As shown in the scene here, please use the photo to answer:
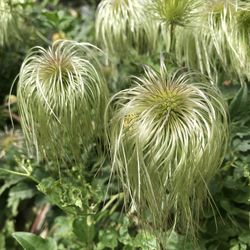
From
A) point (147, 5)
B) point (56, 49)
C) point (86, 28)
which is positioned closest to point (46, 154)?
point (56, 49)

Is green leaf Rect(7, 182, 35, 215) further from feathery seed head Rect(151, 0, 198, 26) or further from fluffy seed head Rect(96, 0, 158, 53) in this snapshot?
feathery seed head Rect(151, 0, 198, 26)

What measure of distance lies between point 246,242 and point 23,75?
18.4 inches

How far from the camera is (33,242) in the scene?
1.03 meters

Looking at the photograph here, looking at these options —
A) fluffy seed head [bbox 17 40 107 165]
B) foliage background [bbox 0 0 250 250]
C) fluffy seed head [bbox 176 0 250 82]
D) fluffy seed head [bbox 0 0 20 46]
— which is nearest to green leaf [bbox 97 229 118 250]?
foliage background [bbox 0 0 250 250]

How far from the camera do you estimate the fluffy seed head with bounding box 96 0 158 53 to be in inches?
44.2

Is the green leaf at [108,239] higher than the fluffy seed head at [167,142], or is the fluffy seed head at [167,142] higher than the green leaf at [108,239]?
the fluffy seed head at [167,142]

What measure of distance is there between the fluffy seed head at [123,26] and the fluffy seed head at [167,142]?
0.31 meters

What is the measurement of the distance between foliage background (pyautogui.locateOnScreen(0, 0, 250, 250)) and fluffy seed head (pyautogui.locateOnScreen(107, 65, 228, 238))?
0.12m

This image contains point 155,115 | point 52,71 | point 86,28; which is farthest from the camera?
point 86,28

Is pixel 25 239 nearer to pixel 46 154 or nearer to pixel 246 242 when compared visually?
pixel 46 154

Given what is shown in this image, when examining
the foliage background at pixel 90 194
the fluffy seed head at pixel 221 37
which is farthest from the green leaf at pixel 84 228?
the fluffy seed head at pixel 221 37

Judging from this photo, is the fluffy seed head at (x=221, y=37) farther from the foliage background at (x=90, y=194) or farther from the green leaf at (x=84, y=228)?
the green leaf at (x=84, y=228)

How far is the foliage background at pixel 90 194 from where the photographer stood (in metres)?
1.00

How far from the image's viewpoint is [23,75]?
3.06 feet
